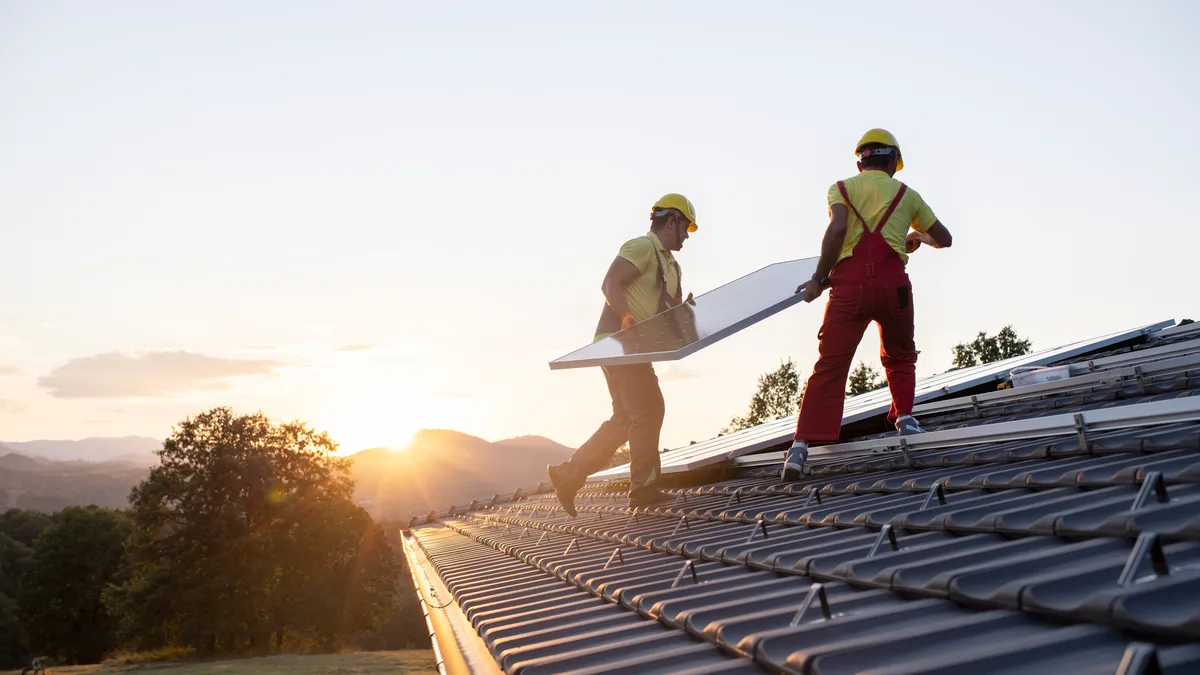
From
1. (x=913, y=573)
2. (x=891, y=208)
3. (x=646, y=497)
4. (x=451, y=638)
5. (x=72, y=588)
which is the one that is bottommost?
(x=72, y=588)

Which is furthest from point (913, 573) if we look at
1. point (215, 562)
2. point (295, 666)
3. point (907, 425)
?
point (215, 562)

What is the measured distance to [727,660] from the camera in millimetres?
2191

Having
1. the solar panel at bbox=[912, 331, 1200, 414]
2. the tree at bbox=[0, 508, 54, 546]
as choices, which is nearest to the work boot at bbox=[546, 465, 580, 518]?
the solar panel at bbox=[912, 331, 1200, 414]

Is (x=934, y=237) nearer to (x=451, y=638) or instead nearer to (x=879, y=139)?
(x=879, y=139)

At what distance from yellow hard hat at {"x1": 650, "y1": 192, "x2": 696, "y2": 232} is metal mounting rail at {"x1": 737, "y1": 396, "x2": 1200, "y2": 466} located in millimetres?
1815

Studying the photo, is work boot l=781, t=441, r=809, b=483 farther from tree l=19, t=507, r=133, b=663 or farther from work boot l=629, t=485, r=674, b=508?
tree l=19, t=507, r=133, b=663

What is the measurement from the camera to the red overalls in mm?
5016

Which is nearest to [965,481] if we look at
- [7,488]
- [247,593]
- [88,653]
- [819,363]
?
[819,363]

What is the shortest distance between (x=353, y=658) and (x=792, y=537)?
41.7m

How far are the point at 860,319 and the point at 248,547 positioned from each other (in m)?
50.2

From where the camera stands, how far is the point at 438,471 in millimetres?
125062

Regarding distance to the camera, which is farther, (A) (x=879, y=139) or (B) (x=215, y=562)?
(B) (x=215, y=562)

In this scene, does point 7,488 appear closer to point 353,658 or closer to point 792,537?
point 353,658

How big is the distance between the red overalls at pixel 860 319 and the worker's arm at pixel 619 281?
1.43 meters
